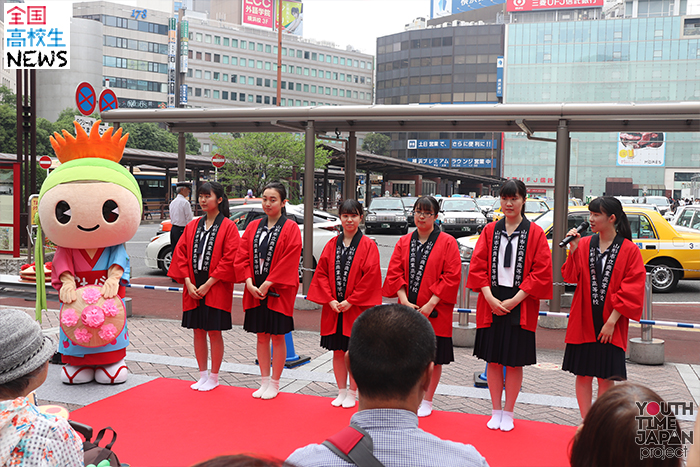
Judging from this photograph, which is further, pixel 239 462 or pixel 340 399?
pixel 340 399

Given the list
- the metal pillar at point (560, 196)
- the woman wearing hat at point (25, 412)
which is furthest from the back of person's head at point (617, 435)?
the metal pillar at point (560, 196)

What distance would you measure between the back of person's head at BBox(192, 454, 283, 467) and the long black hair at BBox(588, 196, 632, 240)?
3.81 m

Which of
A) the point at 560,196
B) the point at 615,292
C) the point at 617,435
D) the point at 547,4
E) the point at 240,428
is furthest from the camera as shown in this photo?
the point at 547,4

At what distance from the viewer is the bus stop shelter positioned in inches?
295

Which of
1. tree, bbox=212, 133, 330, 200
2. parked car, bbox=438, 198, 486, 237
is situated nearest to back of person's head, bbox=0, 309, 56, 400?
parked car, bbox=438, 198, 486, 237

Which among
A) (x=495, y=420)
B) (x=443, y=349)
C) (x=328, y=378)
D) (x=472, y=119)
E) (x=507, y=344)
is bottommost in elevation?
(x=328, y=378)

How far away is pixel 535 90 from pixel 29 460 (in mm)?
75683

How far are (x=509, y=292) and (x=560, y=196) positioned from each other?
3862 mm

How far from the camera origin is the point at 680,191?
68438mm

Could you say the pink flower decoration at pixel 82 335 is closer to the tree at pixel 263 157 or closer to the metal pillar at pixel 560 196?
the metal pillar at pixel 560 196

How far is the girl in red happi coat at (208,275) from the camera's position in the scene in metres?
5.25

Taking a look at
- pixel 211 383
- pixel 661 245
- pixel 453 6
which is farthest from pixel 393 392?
A: pixel 453 6

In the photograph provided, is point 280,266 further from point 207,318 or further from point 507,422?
point 507,422

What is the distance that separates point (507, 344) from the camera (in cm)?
447
